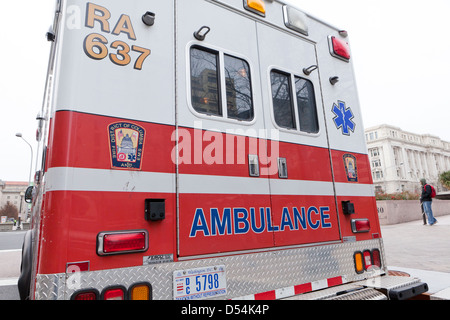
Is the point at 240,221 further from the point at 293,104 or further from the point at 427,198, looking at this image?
the point at 427,198

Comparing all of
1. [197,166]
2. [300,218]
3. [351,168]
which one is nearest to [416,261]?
[351,168]

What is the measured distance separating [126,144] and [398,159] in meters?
84.7

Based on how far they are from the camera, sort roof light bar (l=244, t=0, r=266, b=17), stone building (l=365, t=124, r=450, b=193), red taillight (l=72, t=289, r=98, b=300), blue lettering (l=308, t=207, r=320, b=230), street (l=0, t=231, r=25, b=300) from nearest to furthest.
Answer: red taillight (l=72, t=289, r=98, b=300) < blue lettering (l=308, t=207, r=320, b=230) < roof light bar (l=244, t=0, r=266, b=17) < street (l=0, t=231, r=25, b=300) < stone building (l=365, t=124, r=450, b=193)

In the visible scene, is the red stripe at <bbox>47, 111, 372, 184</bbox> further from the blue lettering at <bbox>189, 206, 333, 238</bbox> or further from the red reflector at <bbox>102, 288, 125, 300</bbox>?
the red reflector at <bbox>102, 288, 125, 300</bbox>

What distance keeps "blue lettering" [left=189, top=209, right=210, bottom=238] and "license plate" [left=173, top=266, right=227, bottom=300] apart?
0.22m

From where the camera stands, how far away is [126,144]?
5.82ft

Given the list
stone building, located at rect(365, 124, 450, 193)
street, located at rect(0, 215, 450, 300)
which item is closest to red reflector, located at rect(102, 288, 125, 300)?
street, located at rect(0, 215, 450, 300)

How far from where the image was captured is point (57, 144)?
1608mm

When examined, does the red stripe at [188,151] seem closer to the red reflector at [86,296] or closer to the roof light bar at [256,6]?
the red reflector at [86,296]

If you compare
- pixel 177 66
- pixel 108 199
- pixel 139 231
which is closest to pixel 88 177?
pixel 108 199

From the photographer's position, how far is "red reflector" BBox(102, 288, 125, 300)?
5.10 feet

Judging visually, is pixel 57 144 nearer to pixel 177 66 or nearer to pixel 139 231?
pixel 139 231

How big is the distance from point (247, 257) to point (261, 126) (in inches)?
40.3

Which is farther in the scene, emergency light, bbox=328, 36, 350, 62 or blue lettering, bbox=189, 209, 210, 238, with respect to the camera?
emergency light, bbox=328, 36, 350, 62
